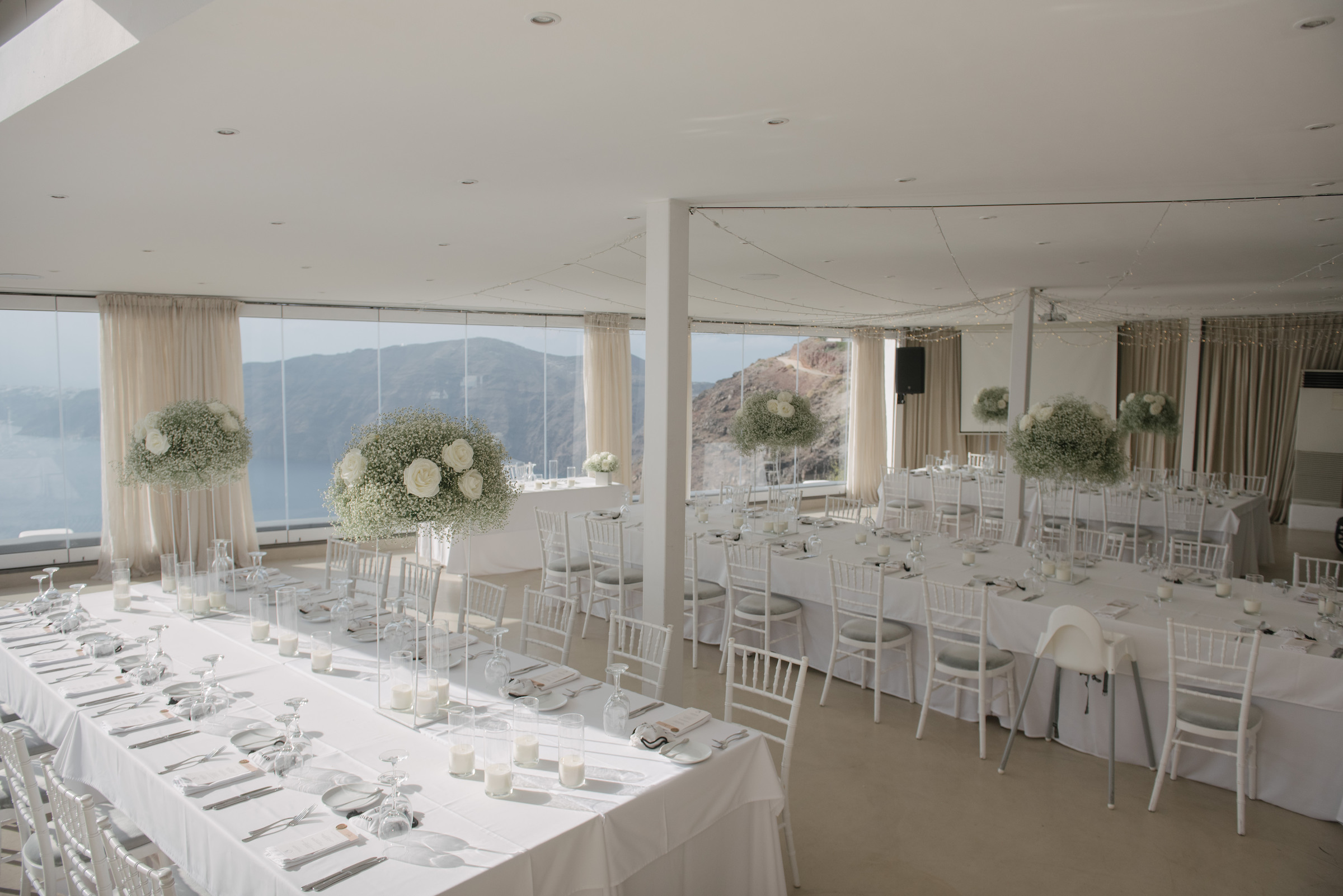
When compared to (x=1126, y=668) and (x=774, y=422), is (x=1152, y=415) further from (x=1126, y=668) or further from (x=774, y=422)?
(x=1126, y=668)

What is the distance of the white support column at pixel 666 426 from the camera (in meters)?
5.02

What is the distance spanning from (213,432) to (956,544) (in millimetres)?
5864

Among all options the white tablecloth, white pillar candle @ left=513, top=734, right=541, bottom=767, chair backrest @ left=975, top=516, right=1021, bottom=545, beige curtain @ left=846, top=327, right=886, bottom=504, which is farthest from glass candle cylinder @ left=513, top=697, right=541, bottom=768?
beige curtain @ left=846, top=327, right=886, bottom=504

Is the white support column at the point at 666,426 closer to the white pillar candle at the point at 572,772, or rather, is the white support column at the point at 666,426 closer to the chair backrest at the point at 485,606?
the chair backrest at the point at 485,606

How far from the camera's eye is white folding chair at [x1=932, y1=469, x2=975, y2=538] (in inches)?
420

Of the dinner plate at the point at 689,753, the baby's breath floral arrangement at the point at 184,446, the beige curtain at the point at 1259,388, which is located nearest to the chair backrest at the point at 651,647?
the dinner plate at the point at 689,753

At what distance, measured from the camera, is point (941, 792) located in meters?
4.38

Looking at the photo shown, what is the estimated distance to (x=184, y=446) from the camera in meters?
5.66

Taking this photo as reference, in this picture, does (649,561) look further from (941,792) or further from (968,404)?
(968,404)

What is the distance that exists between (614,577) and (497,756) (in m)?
4.32

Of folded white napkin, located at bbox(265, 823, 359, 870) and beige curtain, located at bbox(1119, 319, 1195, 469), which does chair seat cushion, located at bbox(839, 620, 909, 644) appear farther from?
beige curtain, located at bbox(1119, 319, 1195, 469)

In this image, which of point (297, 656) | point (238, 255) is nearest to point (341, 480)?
point (297, 656)

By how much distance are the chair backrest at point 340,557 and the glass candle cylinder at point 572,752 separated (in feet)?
12.1

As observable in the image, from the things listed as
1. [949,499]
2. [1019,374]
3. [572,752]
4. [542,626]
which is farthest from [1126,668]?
[949,499]
